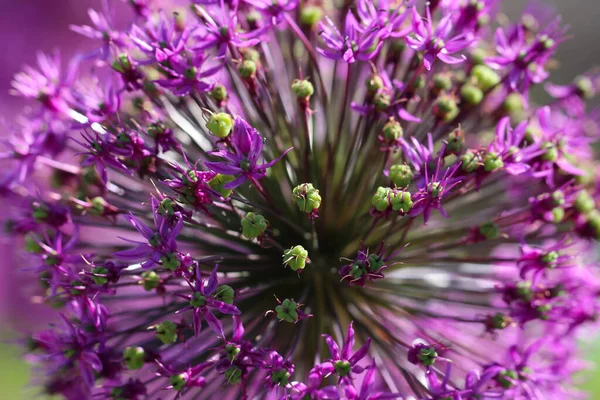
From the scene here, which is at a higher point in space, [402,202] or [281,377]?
[402,202]

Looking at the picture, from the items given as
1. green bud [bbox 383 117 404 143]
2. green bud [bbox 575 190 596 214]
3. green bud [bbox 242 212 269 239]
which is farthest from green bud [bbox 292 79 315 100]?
green bud [bbox 575 190 596 214]

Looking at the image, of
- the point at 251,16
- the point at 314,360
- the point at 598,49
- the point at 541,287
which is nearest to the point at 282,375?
the point at 314,360

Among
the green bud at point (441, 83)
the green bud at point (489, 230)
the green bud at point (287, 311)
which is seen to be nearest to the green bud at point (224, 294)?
the green bud at point (287, 311)

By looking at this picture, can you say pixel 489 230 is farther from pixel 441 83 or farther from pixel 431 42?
pixel 431 42

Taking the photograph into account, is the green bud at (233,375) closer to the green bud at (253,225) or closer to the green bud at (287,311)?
the green bud at (287,311)

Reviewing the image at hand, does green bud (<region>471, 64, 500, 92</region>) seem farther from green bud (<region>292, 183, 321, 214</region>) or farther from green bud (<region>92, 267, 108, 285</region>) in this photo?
green bud (<region>92, 267, 108, 285</region>)

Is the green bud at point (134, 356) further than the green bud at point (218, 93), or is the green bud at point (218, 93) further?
the green bud at point (218, 93)

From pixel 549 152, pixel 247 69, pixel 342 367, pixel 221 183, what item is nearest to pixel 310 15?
pixel 247 69
